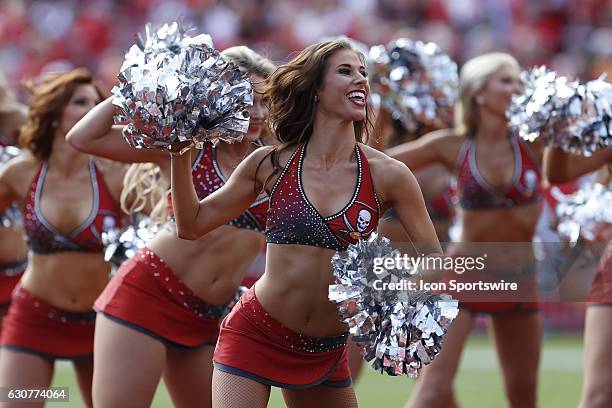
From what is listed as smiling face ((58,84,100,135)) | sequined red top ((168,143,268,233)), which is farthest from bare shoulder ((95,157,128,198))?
sequined red top ((168,143,268,233))

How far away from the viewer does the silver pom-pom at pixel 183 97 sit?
3402 mm

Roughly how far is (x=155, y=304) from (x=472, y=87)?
247 centimetres

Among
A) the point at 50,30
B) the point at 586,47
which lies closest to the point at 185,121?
the point at 586,47

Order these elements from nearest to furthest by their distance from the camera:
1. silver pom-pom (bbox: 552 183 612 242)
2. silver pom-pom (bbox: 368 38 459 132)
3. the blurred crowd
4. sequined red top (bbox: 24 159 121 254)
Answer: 1. sequined red top (bbox: 24 159 121 254)
2. silver pom-pom (bbox: 552 183 612 242)
3. silver pom-pom (bbox: 368 38 459 132)
4. the blurred crowd

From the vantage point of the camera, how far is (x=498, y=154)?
584cm

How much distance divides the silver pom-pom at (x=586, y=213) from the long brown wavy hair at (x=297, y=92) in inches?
81.7

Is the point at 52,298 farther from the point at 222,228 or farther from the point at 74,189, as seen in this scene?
the point at 222,228

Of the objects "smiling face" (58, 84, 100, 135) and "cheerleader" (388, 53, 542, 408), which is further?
"cheerleader" (388, 53, 542, 408)

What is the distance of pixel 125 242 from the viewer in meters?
4.78

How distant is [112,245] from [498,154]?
6.89 feet

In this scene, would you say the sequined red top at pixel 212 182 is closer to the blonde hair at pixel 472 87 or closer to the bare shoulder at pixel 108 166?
the bare shoulder at pixel 108 166

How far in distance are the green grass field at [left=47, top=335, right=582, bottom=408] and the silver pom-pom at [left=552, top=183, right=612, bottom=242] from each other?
1.70 meters

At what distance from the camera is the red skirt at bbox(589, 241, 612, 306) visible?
4.48 m

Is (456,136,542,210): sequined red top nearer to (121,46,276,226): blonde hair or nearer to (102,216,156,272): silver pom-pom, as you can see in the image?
(121,46,276,226): blonde hair
